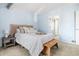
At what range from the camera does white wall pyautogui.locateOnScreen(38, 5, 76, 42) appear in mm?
1973

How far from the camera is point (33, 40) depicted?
1.92 metres

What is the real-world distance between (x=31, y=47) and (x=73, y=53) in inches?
28.4

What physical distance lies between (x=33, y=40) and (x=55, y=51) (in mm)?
428

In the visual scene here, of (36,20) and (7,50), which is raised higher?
(36,20)

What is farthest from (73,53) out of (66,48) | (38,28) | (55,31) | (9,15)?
(9,15)

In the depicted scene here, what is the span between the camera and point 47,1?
1955 mm

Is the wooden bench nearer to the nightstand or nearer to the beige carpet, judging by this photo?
the beige carpet

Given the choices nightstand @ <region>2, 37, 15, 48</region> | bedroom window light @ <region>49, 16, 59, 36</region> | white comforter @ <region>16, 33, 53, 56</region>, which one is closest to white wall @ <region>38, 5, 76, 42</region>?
bedroom window light @ <region>49, 16, 59, 36</region>

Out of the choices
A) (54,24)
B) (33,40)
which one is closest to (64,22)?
(54,24)

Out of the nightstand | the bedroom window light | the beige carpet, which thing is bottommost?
the beige carpet

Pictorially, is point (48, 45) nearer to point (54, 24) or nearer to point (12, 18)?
point (54, 24)

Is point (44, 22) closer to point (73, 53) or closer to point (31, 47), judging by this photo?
point (31, 47)

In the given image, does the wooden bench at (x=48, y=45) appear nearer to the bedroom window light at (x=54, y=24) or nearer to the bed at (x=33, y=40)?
the bed at (x=33, y=40)

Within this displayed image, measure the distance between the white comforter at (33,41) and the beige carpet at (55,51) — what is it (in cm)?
9
